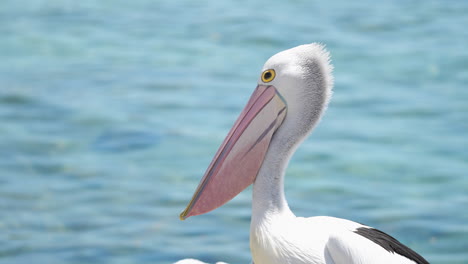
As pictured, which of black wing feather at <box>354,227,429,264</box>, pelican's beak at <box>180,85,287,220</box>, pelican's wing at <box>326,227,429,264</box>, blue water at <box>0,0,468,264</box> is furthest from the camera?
blue water at <box>0,0,468,264</box>

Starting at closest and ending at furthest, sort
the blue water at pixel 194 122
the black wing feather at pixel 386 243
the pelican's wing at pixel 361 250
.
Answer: the pelican's wing at pixel 361 250
the black wing feather at pixel 386 243
the blue water at pixel 194 122

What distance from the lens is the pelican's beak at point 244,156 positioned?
3254mm

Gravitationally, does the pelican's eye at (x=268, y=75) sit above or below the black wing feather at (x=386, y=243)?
above

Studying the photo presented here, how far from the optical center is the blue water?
5695mm

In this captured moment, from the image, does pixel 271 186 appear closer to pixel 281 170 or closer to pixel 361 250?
pixel 281 170

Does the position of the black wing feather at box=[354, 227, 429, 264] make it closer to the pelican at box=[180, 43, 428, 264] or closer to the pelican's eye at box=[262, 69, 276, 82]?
the pelican at box=[180, 43, 428, 264]

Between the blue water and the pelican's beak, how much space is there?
2042mm

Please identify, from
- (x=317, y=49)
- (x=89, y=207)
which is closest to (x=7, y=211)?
(x=89, y=207)

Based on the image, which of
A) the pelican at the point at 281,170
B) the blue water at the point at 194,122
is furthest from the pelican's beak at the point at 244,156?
the blue water at the point at 194,122

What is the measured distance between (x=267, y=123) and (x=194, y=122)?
426 centimetres

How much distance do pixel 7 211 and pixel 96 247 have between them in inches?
34.5

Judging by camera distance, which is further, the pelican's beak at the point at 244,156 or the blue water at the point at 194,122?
the blue water at the point at 194,122

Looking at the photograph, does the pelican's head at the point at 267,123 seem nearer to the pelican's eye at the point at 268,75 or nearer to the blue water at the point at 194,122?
the pelican's eye at the point at 268,75

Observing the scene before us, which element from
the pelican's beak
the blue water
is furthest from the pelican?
the blue water
